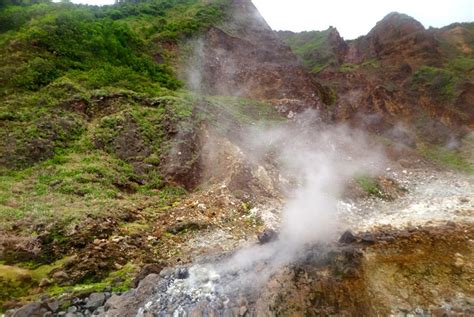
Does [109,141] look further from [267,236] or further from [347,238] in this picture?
[347,238]

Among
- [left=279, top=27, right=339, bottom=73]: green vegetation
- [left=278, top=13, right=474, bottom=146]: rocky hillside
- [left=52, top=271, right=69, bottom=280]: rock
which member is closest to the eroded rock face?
[left=52, top=271, right=69, bottom=280]: rock

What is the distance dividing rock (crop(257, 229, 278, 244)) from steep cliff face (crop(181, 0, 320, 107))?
47.6 feet

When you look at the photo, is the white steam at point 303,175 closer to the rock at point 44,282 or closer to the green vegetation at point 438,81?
the rock at point 44,282

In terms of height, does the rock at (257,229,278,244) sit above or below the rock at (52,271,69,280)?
above

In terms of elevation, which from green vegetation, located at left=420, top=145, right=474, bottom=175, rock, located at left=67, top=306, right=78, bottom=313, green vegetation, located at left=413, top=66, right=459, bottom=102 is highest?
green vegetation, located at left=413, top=66, right=459, bottom=102

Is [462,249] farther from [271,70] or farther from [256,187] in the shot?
[271,70]

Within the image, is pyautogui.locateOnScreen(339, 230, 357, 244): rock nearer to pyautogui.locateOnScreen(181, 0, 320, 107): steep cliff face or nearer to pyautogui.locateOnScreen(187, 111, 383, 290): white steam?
pyautogui.locateOnScreen(187, 111, 383, 290): white steam

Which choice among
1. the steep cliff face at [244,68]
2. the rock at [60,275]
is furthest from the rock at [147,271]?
the steep cliff face at [244,68]

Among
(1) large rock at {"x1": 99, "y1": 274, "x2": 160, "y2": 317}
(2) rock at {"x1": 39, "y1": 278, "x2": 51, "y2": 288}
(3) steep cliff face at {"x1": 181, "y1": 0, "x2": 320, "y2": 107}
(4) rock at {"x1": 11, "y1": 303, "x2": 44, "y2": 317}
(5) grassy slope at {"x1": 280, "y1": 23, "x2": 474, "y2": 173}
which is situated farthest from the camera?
(3) steep cliff face at {"x1": 181, "y1": 0, "x2": 320, "y2": 107}

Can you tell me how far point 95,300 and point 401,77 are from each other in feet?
107

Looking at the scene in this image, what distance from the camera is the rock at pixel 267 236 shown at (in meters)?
11.0

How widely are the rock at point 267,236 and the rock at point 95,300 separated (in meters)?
4.75

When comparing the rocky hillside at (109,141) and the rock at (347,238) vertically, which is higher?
the rocky hillside at (109,141)

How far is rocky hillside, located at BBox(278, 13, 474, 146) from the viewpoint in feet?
83.7
